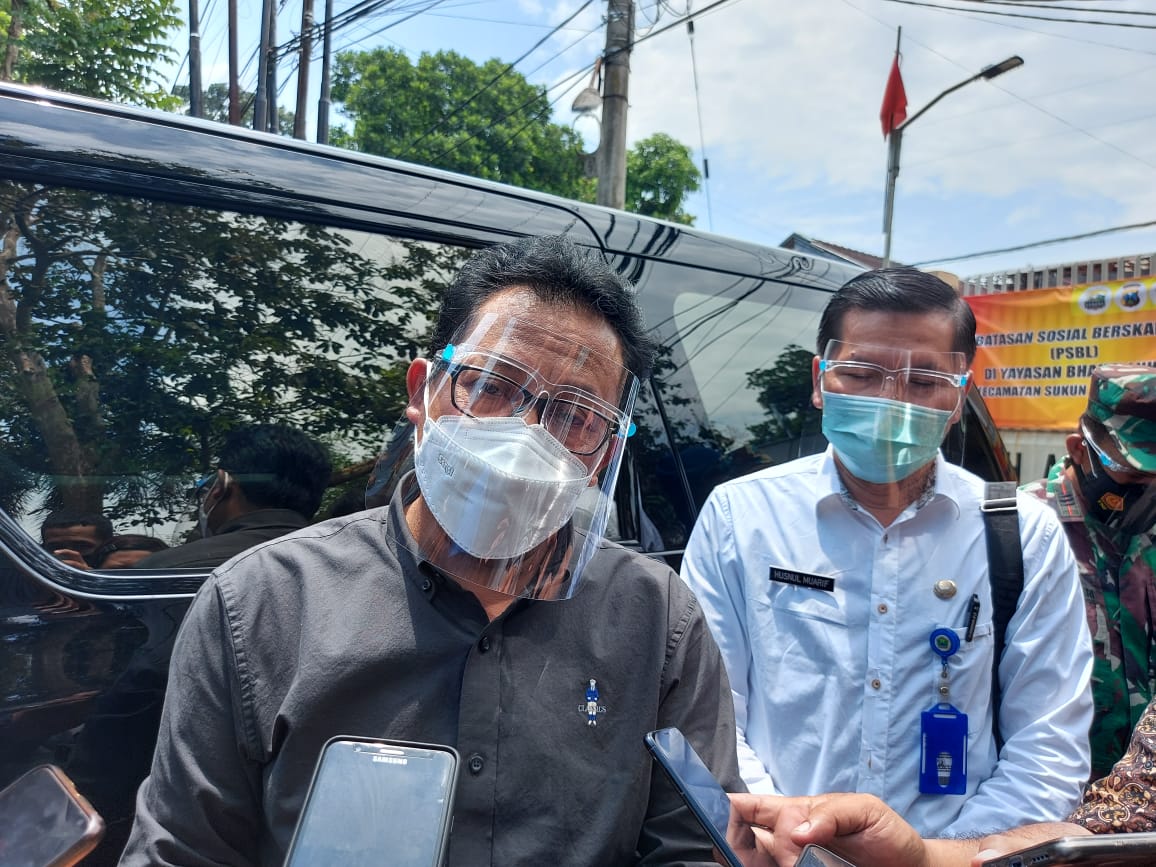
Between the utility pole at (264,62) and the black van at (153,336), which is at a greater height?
the utility pole at (264,62)

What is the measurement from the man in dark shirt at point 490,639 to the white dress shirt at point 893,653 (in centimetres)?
43

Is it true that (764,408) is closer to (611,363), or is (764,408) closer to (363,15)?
(611,363)

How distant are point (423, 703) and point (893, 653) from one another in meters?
1.00

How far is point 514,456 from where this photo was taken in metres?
1.32

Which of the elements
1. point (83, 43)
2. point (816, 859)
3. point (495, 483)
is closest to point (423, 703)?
point (495, 483)

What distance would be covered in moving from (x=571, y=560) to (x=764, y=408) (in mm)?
1510

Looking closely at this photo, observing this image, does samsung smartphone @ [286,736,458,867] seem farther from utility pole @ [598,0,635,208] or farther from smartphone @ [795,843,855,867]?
utility pole @ [598,0,635,208]

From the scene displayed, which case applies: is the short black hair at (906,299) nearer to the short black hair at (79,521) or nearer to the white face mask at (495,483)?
the white face mask at (495,483)

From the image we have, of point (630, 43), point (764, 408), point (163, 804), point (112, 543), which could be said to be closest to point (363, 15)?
point (630, 43)

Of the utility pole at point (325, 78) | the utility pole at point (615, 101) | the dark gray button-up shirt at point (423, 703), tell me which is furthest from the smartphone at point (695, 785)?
the utility pole at point (325, 78)

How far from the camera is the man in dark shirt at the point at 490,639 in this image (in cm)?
118

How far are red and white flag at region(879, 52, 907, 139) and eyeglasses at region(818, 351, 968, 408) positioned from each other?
11.5 meters

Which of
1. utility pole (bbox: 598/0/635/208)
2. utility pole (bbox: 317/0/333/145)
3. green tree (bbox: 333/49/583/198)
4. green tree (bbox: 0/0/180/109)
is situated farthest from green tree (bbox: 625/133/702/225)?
green tree (bbox: 0/0/180/109)

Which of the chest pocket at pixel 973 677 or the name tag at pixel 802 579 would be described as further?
the name tag at pixel 802 579
